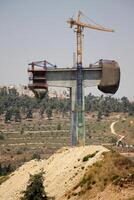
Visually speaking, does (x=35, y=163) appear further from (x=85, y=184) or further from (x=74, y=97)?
(x=85, y=184)

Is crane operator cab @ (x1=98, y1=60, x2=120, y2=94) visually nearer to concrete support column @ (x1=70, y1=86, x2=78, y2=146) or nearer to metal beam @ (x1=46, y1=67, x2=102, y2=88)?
metal beam @ (x1=46, y1=67, x2=102, y2=88)

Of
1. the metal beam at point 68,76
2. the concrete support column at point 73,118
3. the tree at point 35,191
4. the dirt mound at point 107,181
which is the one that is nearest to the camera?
the dirt mound at point 107,181

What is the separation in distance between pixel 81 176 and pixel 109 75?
26.4 m

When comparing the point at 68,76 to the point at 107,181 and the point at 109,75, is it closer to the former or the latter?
the point at 109,75

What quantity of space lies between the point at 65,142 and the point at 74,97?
9055cm

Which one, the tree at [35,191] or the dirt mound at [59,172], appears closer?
the tree at [35,191]

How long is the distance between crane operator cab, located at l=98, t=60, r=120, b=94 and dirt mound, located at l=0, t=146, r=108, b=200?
1430 centimetres

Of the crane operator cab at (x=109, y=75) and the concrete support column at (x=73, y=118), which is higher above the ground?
the crane operator cab at (x=109, y=75)

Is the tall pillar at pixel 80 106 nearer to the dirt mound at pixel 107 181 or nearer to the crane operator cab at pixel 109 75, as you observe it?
the crane operator cab at pixel 109 75

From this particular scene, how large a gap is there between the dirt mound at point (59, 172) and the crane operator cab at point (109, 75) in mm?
14300

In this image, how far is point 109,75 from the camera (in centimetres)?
7212

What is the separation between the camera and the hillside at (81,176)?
4131 cm

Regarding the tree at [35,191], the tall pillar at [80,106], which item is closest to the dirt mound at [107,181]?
the tree at [35,191]

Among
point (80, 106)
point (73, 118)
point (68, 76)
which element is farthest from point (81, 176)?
point (68, 76)
